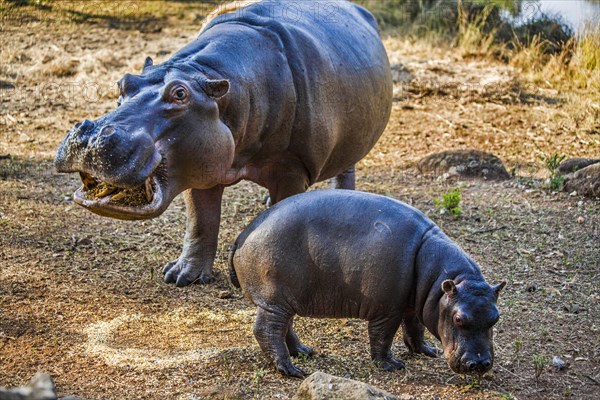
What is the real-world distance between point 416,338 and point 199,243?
1.84m

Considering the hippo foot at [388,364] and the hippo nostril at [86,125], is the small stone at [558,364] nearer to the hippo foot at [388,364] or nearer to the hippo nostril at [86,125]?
the hippo foot at [388,364]

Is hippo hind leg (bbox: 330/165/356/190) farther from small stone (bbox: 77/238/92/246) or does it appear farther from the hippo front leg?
small stone (bbox: 77/238/92/246)

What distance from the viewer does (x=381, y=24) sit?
13398 mm

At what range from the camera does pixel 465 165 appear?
870cm

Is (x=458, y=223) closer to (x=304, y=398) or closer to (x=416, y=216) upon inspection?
(x=416, y=216)

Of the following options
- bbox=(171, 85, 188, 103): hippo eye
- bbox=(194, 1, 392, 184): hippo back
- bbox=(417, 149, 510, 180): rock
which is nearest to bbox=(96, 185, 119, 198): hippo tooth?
bbox=(171, 85, 188, 103): hippo eye

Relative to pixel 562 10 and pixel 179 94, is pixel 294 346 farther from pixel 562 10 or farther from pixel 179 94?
pixel 562 10

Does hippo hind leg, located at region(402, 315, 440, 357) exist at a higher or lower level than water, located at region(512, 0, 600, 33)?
lower

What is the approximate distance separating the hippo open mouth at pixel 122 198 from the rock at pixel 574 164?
518 centimetres

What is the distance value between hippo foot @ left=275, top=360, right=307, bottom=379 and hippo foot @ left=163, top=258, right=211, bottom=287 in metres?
1.67

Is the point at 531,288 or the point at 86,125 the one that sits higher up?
the point at 86,125

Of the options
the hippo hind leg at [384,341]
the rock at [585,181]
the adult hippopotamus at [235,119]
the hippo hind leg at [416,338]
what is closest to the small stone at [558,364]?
the hippo hind leg at [416,338]

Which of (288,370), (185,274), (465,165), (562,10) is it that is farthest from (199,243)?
(562,10)

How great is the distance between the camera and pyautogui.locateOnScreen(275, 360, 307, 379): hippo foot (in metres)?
4.43
